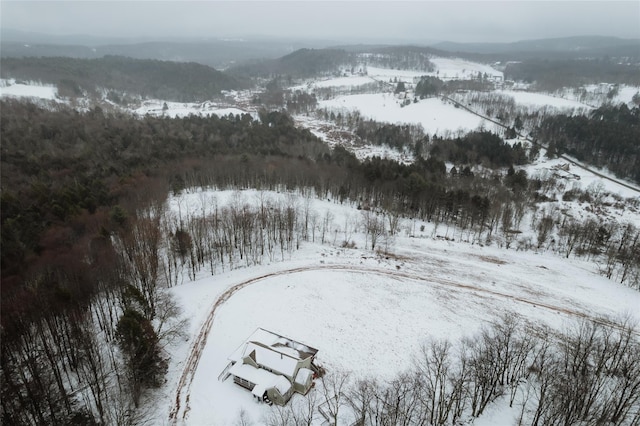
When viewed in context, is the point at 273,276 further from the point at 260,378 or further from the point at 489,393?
the point at 489,393

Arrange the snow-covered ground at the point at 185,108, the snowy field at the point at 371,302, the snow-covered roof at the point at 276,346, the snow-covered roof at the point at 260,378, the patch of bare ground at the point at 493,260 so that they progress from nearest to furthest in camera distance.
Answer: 1. the snow-covered roof at the point at 260,378
2. the snow-covered roof at the point at 276,346
3. the snowy field at the point at 371,302
4. the patch of bare ground at the point at 493,260
5. the snow-covered ground at the point at 185,108

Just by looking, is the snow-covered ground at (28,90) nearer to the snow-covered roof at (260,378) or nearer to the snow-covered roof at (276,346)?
the snow-covered roof at (276,346)

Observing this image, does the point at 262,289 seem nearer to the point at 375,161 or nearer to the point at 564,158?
the point at 375,161

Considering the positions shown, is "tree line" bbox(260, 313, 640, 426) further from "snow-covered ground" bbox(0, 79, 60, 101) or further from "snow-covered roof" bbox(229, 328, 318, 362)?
"snow-covered ground" bbox(0, 79, 60, 101)

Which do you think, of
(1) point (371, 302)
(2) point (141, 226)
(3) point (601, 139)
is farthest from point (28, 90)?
(3) point (601, 139)

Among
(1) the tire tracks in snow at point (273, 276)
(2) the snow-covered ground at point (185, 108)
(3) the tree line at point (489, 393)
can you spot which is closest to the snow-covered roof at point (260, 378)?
(3) the tree line at point (489, 393)

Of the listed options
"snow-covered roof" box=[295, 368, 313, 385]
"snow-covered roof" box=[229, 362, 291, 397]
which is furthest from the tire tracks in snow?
"snow-covered roof" box=[295, 368, 313, 385]

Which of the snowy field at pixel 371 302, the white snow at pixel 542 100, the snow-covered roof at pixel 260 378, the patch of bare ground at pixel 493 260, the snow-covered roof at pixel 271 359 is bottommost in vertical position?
the patch of bare ground at pixel 493 260
